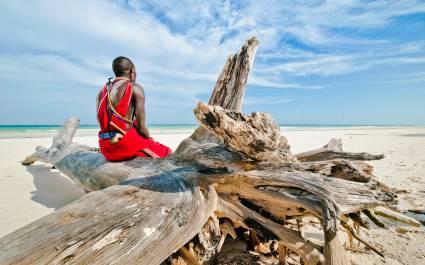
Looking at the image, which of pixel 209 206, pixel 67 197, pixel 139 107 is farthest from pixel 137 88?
pixel 67 197

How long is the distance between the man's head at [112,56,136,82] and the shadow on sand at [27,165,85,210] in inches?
79.1

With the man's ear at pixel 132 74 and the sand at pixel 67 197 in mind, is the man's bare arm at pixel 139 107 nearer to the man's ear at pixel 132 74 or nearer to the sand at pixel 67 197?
the man's ear at pixel 132 74

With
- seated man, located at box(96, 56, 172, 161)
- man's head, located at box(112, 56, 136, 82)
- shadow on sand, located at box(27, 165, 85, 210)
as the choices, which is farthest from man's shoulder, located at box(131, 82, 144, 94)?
shadow on sand, located at box(27, 165, 85, 210)

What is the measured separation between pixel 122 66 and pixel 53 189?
265cm

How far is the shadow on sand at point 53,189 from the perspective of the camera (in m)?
3.61

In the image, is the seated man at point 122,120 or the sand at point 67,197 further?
the seated man at point 122,120

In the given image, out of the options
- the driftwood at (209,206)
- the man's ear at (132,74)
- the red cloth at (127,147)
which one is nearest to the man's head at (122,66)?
the man's ear at (132,74)

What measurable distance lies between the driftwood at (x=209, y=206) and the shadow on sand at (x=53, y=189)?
6.61ft

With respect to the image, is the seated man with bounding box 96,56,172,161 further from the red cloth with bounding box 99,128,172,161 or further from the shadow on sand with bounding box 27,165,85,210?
the shadow on sand with bounding box 27,165,85,210

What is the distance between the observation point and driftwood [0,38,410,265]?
1297mm

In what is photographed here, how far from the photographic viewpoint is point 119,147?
292cm

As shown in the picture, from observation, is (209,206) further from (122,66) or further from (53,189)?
(53,189)

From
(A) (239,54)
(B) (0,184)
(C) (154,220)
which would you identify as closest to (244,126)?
(C) (154,220)

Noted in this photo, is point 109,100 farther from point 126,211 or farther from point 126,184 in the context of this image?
point 126,211
